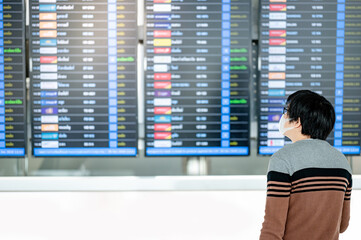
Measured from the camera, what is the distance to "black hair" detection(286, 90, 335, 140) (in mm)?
895

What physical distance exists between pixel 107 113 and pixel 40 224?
595mm

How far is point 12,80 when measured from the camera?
166cm

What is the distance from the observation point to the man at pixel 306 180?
852 mm

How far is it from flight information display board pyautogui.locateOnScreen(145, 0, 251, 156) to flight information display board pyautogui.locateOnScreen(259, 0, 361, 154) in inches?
4.3

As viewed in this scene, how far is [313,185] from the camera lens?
A: 858 mm

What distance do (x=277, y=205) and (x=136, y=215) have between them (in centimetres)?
92

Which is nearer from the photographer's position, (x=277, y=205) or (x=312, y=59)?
(x=277, y=205)

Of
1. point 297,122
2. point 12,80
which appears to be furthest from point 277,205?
point 12,80

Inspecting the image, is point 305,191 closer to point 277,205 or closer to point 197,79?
point 277,205

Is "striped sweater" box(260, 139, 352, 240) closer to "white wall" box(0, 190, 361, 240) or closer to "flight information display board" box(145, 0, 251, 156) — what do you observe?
"white wall" box(0, 190, 361, 240)

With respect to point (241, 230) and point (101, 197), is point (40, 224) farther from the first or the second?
point (241, 230)

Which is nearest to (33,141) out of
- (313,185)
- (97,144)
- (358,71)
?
(97,144)

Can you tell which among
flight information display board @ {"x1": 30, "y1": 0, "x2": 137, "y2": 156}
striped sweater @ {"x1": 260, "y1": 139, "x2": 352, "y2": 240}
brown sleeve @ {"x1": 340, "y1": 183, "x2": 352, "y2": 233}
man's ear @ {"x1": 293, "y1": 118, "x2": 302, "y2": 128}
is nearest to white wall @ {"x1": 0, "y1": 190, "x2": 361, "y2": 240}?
flight information display board @ {"x1": 30, "y1": 0, "x2": 137, "y2": 156}

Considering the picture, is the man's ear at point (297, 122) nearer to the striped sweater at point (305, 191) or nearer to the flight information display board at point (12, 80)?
the striped sweater at point (305, 191)
